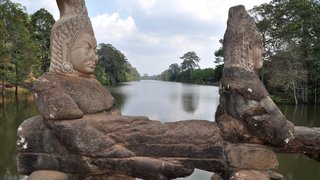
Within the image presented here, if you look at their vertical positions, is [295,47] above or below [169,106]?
above

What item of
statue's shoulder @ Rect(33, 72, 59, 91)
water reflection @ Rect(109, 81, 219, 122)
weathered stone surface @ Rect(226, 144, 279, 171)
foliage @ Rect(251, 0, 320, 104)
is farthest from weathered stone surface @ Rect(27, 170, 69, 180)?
foliage @ Rect(251, 0, 320, 104)

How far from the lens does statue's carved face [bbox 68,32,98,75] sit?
11.0ft

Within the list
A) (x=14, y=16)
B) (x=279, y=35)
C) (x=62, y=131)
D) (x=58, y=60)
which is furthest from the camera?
(x=279, y=35)

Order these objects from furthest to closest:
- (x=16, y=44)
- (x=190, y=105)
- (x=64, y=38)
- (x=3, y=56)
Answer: (x=16, y=44), (x=190, y=105), (x=3, y=56), (x=64, y=38)

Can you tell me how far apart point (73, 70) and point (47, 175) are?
3.57 feet

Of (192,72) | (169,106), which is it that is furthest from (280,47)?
(192,72)

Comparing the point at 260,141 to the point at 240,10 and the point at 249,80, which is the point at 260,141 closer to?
the point at 249,80

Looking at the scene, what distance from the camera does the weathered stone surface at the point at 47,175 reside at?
9.81ft

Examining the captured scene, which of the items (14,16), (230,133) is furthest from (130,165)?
(14,16)

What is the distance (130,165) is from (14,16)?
79.5 feet

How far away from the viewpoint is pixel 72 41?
3.34m

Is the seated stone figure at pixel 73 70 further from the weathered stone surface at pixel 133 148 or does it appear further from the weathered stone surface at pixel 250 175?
the weathered stone surface at pixel 250 175

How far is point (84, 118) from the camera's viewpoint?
10.1ft

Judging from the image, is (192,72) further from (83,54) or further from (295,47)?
(83,54)
